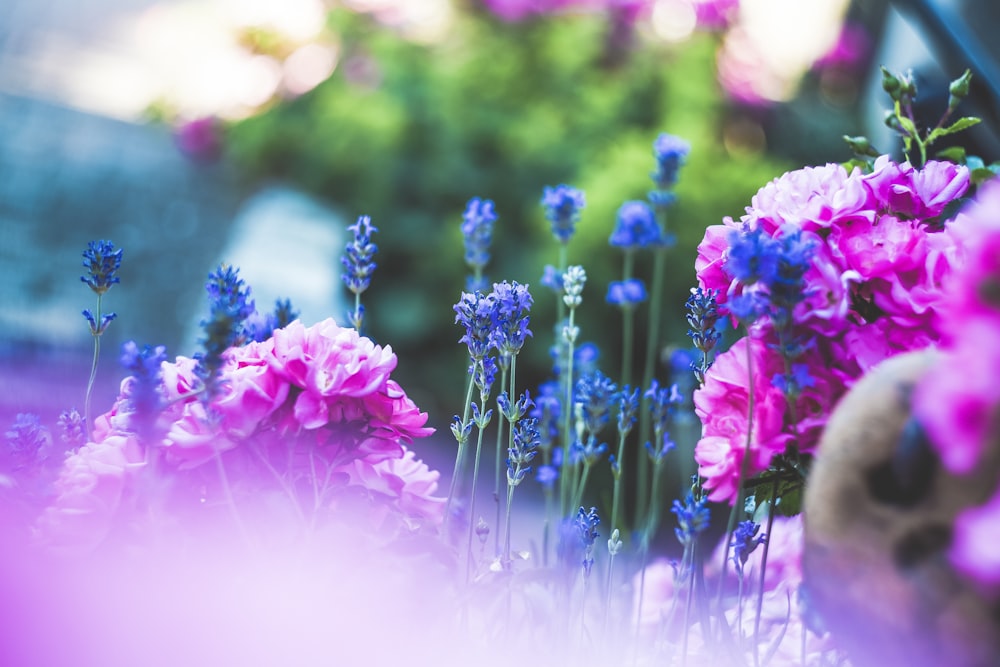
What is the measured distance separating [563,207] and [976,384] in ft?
2.81

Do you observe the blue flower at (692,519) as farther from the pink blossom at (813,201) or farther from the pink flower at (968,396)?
the pink flower at (968,396)

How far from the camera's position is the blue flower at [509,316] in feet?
2.92

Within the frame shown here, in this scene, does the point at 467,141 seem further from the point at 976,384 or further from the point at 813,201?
the point at 976,384

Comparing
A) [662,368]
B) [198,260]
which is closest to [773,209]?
[662,368]

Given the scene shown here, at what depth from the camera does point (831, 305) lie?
68 centimetres

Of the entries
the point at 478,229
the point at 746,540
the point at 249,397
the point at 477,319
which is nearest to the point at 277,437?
the point at 249,397

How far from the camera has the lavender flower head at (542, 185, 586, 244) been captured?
118cm

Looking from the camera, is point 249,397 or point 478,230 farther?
point 478,230

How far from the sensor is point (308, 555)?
662 millimetres

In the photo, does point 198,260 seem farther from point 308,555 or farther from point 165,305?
point 308,555

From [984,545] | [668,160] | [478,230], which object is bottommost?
[984,545]

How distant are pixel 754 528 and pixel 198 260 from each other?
10.9 ft

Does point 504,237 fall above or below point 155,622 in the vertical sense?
above

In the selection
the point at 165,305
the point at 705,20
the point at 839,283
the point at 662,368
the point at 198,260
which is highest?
the point at 705,20
